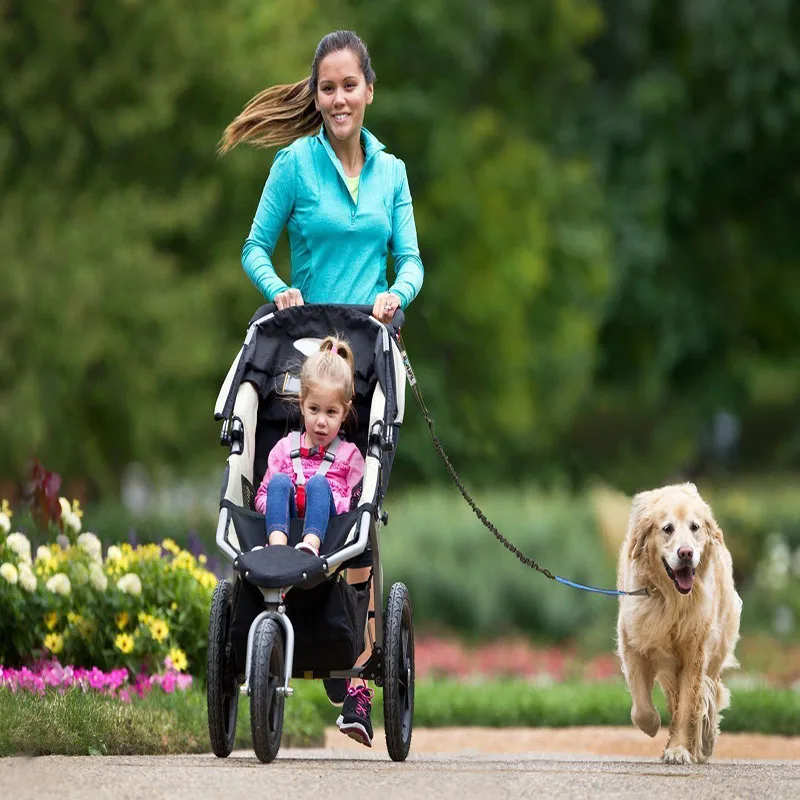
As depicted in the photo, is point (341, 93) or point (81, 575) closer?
point (341, 93)

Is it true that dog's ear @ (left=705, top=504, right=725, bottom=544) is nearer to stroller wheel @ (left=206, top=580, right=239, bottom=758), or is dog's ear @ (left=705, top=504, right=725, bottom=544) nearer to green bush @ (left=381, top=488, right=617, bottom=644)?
stroller wheel @ (left=206, top=580, right=239, bottom=758)

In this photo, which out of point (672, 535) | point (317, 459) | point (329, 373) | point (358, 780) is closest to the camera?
point (358, 780)

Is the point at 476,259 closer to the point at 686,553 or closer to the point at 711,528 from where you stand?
the point at 711,528

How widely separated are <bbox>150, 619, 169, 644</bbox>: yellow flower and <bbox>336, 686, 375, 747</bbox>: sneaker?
1.69 meters

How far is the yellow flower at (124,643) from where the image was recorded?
8.95 metres

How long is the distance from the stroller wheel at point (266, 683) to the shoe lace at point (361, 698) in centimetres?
77

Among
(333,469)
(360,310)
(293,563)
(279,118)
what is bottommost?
(293,563)

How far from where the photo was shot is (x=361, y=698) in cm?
763

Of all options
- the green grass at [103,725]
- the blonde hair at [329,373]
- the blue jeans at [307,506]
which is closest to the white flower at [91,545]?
the green grass at [103,725]

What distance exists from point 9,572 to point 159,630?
786mm

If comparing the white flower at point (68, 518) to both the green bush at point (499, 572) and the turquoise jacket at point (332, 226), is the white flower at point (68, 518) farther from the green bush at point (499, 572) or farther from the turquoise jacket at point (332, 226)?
the green bush at point (499, 572)

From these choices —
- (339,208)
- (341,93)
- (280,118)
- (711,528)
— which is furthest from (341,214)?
(711,528)

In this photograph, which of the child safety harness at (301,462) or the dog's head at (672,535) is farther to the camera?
the dog's head at (672,535)

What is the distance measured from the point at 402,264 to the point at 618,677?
769cm
